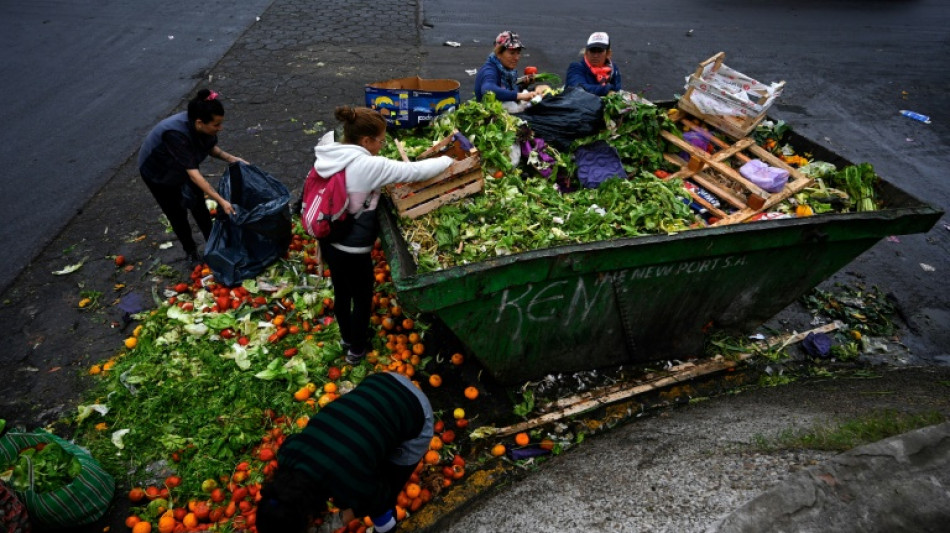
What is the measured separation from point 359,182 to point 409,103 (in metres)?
1.58

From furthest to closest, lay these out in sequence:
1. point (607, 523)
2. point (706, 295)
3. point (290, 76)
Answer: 1. point (290, 76)
2. point (706, 295)
3. point (607, 523)

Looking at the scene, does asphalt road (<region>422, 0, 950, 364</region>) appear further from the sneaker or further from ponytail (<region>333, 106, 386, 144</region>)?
ponytail (<region>333, 106, 386, 144</region>)

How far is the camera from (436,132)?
4523mm

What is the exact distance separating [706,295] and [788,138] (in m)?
2.40

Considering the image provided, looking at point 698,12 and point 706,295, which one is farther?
point 698,12

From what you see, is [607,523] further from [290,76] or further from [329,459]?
[290,76]

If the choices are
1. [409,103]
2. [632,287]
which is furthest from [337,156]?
[632,287]

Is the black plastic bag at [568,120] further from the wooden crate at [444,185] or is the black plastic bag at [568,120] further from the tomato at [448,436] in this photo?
the tomato at [448,436]

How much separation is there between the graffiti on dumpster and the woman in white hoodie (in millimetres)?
995

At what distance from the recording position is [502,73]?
5.53 m

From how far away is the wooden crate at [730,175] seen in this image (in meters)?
4.28

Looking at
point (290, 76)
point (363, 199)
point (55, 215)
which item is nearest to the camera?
point (363, 199)

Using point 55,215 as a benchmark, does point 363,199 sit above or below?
above

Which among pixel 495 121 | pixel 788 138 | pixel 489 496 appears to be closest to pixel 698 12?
pixel 788 138
